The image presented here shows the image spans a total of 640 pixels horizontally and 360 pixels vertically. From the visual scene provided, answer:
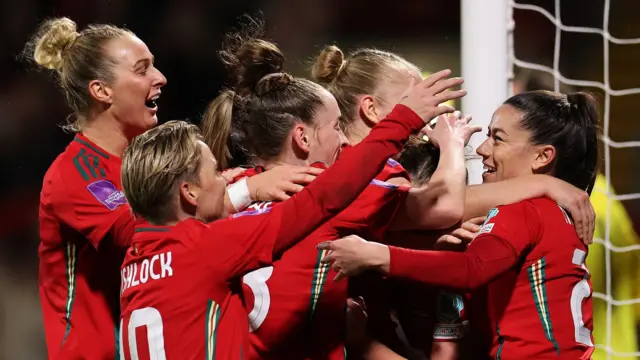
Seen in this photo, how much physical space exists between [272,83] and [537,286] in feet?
2.21

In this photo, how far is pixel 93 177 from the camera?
7.20 ft

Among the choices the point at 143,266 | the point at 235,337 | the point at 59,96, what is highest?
the point at 143,266

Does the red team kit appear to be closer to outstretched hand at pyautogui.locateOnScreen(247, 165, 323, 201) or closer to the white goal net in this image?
outstretched hand at pyautogui.locateOnScreen(247, 165, 323, 201)

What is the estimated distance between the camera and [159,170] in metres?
1.82

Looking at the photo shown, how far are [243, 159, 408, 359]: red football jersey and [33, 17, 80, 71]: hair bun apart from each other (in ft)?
2.38

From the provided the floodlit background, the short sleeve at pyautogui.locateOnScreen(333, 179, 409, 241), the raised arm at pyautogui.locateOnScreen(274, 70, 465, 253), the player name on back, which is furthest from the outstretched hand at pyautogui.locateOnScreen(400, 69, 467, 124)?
the floodlit background

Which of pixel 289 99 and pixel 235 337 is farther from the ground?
pixel 289 99

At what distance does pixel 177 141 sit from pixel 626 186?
3.70 metres

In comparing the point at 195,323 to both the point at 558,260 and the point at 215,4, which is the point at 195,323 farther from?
the point at 215,4

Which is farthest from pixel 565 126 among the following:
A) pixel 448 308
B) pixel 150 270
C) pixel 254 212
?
pixel 150 270

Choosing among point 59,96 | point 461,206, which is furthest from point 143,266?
point 59,96

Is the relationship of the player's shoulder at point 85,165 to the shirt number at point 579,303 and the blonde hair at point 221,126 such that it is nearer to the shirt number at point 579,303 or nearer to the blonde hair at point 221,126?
the blonde hair at point 221,126

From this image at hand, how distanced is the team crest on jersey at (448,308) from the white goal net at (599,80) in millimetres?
422

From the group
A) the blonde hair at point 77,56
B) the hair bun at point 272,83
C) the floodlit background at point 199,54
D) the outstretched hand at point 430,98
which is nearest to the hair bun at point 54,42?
the blonde hair at point 77,56
